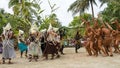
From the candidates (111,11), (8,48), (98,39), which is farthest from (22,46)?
(111,11)

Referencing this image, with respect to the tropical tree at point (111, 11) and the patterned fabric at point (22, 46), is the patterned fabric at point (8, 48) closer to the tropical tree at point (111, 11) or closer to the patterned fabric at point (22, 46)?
the patterned fabric at point (22, 46)

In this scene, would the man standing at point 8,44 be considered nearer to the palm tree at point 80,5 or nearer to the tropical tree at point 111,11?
the tropical tree at point 111,11

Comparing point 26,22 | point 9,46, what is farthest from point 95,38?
point 26,22

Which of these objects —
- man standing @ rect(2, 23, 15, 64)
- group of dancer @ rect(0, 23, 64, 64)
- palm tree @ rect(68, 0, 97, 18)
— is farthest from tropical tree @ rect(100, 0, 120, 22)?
man standing @ rect(2, 23, 15, 64)

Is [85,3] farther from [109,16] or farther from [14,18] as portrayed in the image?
[14,18]

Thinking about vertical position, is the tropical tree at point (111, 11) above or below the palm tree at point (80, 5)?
below

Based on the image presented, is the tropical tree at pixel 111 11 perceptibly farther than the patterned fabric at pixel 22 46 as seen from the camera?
Yes

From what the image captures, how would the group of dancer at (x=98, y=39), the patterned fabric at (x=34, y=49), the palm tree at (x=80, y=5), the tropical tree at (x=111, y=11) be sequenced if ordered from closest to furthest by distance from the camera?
the patterned fabric at (x=34, y=49) → the group of dancer at (x=98, y=39) → the tropical tree at (x=111, y=11) → the palm tree at (x=80, y=5)

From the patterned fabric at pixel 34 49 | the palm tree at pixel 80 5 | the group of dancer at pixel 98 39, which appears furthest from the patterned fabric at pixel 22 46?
the palm tree at pixel 80 5

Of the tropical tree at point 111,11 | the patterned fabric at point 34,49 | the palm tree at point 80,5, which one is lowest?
the patterned fabric at point 34,49

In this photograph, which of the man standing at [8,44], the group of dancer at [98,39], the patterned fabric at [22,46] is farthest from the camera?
the patterned fabric at [22,46]

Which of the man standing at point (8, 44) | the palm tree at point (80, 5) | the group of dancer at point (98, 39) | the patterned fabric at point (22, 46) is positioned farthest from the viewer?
the palm tree at point (80, 5)

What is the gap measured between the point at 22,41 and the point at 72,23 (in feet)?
177

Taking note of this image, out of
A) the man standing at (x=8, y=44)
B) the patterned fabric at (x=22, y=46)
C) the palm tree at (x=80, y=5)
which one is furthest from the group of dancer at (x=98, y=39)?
the palm tree at (x=80, y=5)
